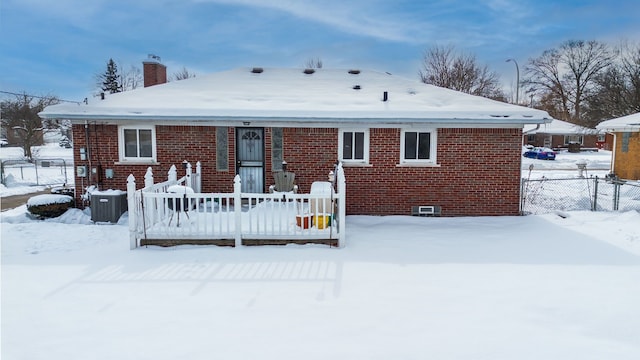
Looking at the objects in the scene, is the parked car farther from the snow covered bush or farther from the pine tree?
the pine tree

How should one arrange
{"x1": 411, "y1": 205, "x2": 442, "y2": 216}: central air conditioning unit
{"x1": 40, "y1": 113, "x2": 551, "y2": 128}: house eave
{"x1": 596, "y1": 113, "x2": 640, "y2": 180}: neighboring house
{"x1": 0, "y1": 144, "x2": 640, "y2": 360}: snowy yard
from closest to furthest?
{"x1": 0, "y1": 144, "x2": 640, "y2": 360}: snowy yard
{"x1": 40, "y1": 113, "x2": 551, "y2": 128}: house eave
{"x1": 411, "y1": 205, "x2": 442, "y2": 216}: central air conditioning unit
{"x1": 596, "y1": 113, "x2": 640, "y2": 180}: neighboring house

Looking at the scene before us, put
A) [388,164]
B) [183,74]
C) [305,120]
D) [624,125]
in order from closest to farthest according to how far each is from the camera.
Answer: [305,120] < [388,164] < [624,125] < [183,74]

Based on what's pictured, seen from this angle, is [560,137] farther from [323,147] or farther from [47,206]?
[47,206]

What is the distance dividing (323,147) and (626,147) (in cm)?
1429

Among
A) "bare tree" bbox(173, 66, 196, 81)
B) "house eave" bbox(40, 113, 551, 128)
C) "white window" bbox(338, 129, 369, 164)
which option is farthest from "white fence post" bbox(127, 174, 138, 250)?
"bare tree" bbox(173, 66, 196, 81)

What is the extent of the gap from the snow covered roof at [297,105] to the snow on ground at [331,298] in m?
2.88

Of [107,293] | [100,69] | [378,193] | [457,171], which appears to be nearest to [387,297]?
[107,293]

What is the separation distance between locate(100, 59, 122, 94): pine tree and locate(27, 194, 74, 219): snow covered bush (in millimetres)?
37197

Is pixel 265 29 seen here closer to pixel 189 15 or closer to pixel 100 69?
pixel 189 15

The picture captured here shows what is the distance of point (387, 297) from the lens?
4809 millimetres

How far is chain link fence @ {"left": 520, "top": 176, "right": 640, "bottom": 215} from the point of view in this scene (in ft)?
33.7

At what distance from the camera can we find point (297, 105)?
9773mm

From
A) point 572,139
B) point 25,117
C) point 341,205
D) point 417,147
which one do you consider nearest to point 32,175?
point 25,117

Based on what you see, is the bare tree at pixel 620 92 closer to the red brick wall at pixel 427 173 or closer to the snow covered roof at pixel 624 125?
the snow covered roof at pixel 624 125
